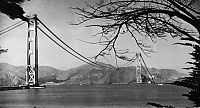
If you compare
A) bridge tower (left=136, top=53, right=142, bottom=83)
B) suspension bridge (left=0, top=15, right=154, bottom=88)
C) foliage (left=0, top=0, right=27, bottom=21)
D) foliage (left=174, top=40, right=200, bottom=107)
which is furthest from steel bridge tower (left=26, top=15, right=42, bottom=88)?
foliage (left=174, top=40, right=200, bottom=107)

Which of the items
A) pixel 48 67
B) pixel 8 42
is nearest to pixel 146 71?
pixel 48 67

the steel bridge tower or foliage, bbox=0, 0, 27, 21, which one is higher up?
foliage, bbox=0, 0, 27, 21

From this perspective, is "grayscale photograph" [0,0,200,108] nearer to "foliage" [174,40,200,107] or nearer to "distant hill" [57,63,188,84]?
"distant hill" [57,63,188,84]

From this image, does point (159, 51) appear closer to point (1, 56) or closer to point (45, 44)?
point (45, 44)

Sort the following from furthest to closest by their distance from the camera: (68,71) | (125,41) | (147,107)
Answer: (147,107) → (68,71) → (125,41)

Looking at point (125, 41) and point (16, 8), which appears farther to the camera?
point (16, 8)

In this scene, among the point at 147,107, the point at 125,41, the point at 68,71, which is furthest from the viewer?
the point at 147,107

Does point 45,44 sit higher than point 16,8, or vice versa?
point 16,8

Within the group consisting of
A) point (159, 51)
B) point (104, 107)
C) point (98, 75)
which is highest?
point (159, 51)

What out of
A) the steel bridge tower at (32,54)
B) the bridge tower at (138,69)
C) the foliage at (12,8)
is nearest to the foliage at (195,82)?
the bridge tower at (138,69)
